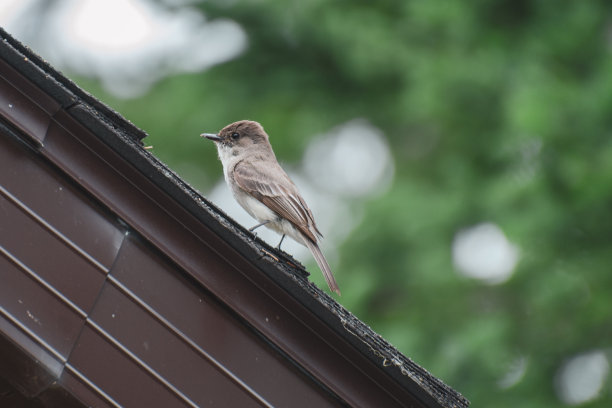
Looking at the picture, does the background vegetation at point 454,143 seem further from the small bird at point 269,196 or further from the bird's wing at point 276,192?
the bird's wing at point 276,192

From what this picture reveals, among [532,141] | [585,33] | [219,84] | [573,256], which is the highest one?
[585,33]

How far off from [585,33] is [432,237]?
9.17 ft

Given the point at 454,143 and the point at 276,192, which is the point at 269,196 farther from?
the point at 454,143

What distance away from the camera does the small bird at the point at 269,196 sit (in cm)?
661

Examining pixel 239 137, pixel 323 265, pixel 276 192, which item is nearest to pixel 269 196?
pixel 276 192

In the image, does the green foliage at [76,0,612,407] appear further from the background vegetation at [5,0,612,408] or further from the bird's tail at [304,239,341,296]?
the bird's tail at [304,239,341,296]

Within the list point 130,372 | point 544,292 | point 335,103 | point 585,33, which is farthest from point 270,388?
point 335,103

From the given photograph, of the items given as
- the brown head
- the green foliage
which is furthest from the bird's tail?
the green foliage

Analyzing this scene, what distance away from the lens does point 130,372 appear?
9.93ft

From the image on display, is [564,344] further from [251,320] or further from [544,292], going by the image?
[251,320]

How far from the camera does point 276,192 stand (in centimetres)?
685

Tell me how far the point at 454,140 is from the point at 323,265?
220 inches

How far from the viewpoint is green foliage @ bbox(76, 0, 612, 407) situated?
9008 mm

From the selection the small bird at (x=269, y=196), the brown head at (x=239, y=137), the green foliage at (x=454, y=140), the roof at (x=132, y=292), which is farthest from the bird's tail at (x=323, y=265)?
the green foliage at (x=454, y=140)
